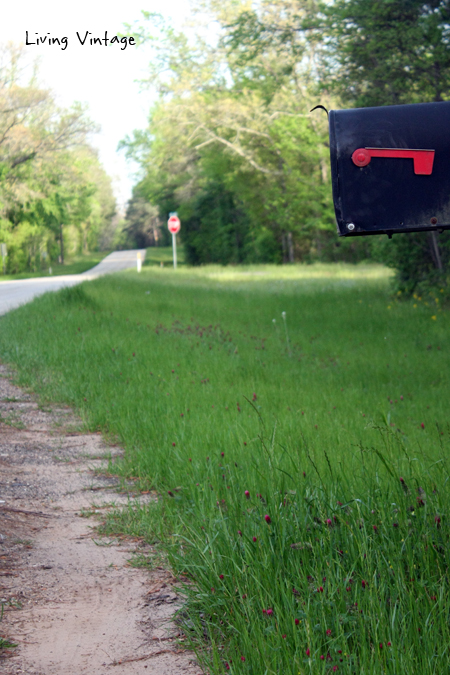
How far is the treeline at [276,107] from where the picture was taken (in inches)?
584

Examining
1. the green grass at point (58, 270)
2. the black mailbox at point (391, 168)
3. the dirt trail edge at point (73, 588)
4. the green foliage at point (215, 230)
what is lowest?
the dirt trail edge at point (73, 588)

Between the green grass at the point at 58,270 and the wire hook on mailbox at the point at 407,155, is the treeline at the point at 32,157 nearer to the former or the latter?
the green grass at the point at 58,270

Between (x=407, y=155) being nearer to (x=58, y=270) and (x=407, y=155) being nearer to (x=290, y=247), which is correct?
(x=290, y=247)

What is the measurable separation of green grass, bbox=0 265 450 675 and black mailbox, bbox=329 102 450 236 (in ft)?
4.13

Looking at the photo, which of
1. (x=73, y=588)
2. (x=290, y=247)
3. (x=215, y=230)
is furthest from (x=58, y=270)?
(x=73, y=588)

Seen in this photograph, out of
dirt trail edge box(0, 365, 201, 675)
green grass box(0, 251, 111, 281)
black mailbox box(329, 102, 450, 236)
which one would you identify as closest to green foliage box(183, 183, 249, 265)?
green grass box(0, 251, 111, 281)

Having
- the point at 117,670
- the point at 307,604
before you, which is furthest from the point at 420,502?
the point at 117,670

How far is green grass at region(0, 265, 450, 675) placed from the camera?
105 inches

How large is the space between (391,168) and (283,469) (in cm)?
248

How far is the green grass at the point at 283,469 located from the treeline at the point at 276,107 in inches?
235

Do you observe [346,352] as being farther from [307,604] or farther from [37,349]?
[307,604]

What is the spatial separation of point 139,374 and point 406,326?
6.37 meters

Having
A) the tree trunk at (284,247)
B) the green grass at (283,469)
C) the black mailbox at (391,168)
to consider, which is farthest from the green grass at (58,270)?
the black mailbox at (391,168)

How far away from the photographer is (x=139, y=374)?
27.8ft
